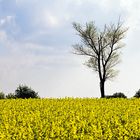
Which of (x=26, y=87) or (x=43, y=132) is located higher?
(x=26, y=87)

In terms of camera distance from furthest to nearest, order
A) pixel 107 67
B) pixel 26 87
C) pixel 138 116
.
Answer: pixel 107 67 < pixel 26 87 < pixel 138 116

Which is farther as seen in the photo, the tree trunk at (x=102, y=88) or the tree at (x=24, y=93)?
the tree trunk at (x=102, y=88)

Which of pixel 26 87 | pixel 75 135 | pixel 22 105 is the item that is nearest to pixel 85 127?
pixel 75 135

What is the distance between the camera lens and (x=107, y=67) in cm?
5997

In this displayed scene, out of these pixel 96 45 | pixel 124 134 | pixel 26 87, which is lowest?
pixel 124 134

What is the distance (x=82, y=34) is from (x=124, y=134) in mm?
44656

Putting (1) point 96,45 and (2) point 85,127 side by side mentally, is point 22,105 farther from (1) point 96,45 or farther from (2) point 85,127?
(1) point 96,45

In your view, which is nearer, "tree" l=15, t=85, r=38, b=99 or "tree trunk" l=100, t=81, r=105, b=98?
"tree" l=15, t=85, r=38, b=99

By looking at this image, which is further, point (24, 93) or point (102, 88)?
point (102, 88)

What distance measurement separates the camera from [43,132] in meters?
17.2

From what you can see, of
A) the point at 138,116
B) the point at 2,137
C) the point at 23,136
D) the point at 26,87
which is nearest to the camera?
the point at 2,137

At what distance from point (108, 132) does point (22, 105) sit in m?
13.5

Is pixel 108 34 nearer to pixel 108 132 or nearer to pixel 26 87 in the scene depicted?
pixel 26 87

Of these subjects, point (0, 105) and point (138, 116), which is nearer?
point (138, 116)
